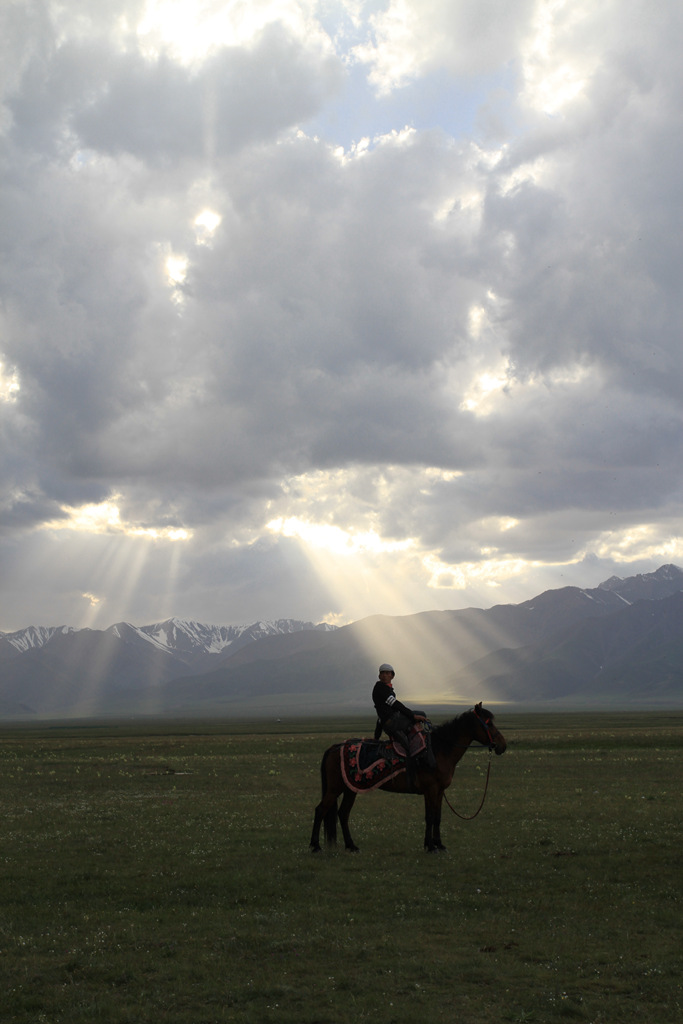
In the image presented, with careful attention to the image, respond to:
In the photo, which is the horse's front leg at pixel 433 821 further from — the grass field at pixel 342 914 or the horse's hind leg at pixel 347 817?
the horse's hind leg at pixel 347 817

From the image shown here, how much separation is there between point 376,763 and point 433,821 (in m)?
2.34

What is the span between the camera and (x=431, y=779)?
19984 millimetres

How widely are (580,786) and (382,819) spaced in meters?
12.5

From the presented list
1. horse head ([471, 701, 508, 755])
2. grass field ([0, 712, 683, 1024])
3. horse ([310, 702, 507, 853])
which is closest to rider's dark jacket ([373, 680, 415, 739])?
horse ([310, 702, 507, 853])

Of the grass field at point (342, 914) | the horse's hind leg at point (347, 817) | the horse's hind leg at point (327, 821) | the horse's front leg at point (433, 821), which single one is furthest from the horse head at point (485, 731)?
the horse's hind leg at point (327, 821)

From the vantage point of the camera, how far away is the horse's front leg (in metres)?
20.0

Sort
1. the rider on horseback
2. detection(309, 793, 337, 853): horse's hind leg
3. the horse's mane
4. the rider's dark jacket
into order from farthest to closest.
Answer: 1. the horse's mane
2. detection(309, 793, 337, 853): horse's hind leg
3. the rider's dark jacket
4. the rider on horseback

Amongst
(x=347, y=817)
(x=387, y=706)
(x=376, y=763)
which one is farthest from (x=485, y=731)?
(x=347, y=817)

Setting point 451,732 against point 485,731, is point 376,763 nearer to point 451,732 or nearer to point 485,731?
point 451,732

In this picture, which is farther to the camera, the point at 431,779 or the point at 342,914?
the point at 431,779

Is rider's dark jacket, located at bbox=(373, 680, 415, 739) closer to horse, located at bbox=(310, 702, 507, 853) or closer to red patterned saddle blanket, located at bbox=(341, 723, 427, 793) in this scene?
red patterned saddle blanket, located at bbox=(341, 723, 427, 793)

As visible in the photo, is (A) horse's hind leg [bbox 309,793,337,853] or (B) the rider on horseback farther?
(A) horse's hind leg [bbox 309,793,337,853]

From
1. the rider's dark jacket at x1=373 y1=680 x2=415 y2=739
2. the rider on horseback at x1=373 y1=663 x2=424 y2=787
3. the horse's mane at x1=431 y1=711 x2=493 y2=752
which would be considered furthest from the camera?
the horse's mane at x1=431 y1=711 x2=493 y2=752

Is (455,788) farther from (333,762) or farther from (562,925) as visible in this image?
(562,925)
